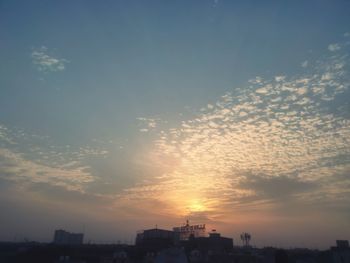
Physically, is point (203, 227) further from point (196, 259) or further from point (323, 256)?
point (323, 256)

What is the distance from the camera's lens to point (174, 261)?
3581cm

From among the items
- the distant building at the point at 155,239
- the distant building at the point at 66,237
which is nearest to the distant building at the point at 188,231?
the distant building at the point at 155,239

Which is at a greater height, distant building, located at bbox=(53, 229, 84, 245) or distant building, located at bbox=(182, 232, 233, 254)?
distant building, located at bbox=(53, 229, 84, 245)

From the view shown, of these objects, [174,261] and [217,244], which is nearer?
[174,261]

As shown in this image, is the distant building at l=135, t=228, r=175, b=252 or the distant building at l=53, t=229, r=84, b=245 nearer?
the distant building at l=135, t=228, r=175, b=252

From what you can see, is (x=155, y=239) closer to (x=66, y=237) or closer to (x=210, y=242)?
(x=210, y=242)

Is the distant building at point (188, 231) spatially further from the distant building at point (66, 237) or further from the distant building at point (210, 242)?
the distant building at point (66, 237)

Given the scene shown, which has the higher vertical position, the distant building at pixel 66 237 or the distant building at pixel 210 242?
the distant building at pixel 66 237

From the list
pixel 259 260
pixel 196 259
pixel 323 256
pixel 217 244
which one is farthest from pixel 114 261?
pixel 217 244

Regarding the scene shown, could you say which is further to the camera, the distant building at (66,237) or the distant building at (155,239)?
the distant building at (66,237)

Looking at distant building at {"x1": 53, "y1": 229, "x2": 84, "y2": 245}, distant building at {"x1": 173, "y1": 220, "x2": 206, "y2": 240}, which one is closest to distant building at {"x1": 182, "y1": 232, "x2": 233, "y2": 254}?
distant building at {"x1": 173, "y1": 220, "x2": 206, "y2": 240}

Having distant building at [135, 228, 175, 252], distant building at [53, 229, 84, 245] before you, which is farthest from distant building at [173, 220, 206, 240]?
distant building at [53, 229, 84, 245]

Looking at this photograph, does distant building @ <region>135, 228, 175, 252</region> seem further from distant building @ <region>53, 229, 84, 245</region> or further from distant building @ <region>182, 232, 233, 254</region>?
distant building @ <region>53, 229, 84, 245</region>

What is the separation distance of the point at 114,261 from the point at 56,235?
105 meters
